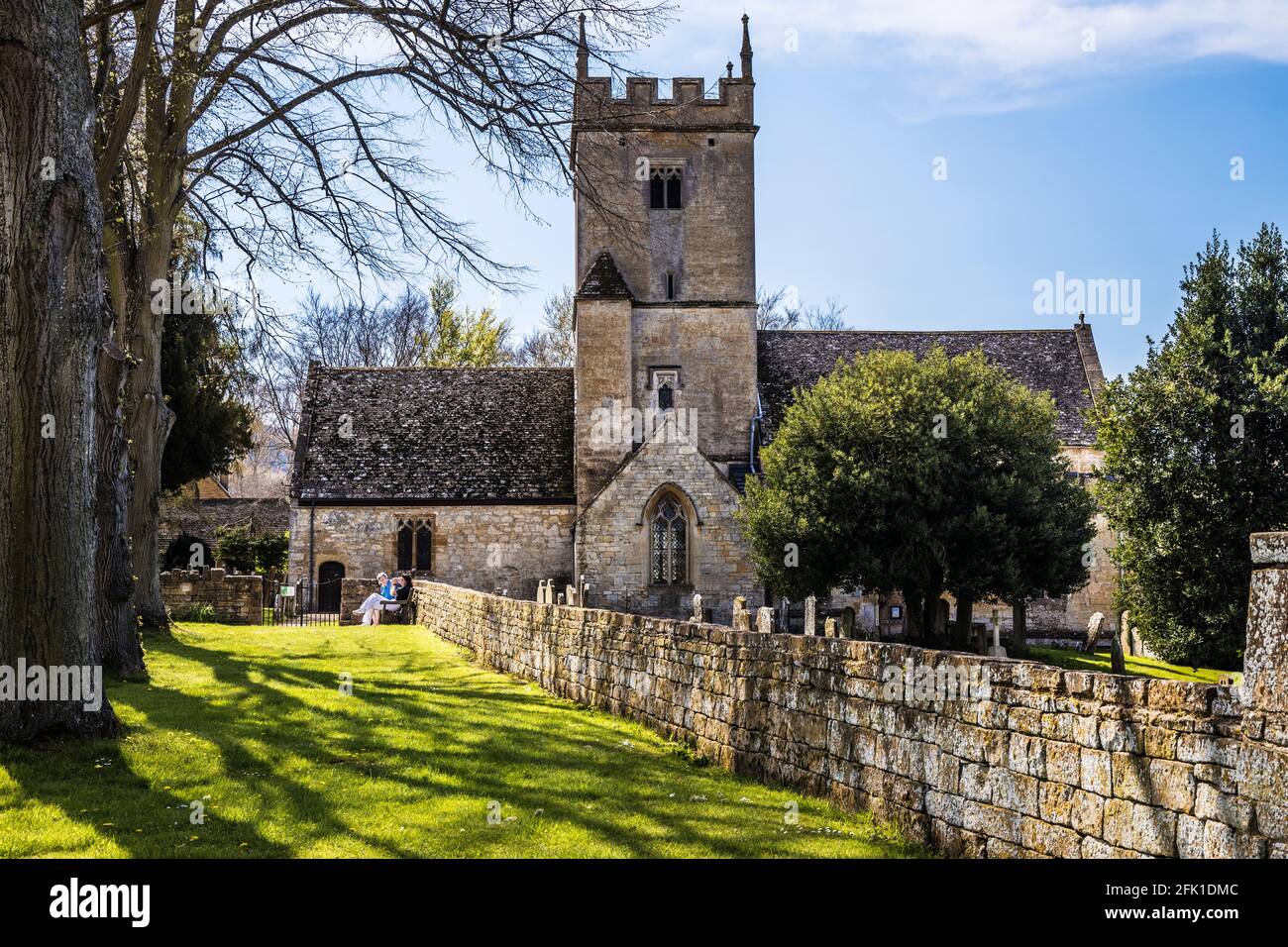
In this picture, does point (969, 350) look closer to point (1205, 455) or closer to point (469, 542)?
→ point (1205, 455)

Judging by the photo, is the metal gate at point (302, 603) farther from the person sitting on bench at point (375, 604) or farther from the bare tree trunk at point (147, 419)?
the bare tree trunk at point (147, 419)

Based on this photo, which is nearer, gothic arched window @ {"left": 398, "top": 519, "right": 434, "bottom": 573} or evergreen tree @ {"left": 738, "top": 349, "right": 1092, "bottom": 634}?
evergreen tree @ {"left": 738, "top": 349, "right": 1092, "bottom": 634}

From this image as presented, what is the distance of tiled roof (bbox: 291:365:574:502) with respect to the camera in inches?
1203

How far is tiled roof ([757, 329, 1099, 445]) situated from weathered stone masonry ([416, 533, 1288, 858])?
24.2 meters

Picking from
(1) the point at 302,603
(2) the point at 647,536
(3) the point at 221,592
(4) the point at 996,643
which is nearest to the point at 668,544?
(2) the point at 647,536

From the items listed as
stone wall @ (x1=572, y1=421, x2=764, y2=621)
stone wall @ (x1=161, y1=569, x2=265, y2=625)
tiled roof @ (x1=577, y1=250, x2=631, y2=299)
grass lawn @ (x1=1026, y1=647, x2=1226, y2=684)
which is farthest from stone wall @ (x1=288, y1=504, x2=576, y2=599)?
grass lawn @ (x1=1026, y1=647, x2=1226, y2=684)

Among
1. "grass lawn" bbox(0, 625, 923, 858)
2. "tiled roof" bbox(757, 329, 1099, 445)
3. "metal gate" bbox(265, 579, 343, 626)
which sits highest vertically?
"tiled roof" bbox(757, 329, 1099, 445)

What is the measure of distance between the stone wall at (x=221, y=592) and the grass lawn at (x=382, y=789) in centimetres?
1225

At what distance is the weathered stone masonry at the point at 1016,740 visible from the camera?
4.32m

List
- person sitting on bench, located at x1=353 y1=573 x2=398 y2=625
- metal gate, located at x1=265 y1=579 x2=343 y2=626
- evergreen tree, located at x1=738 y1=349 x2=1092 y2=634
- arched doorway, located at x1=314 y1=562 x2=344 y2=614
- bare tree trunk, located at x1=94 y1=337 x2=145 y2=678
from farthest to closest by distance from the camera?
arched doorway, located at x1=314 y1=562 x2=344 y2=614
person sitting on bench, located at x1=353 y1=573 x2=398 y2=625
metal gate, located at x1=265 y1=579 x2=343 y2=626
evergreen tree, located at x1=738 y1=349 x2=1092 y2=634
bare tree trunk, located at x1=94 y1=337 x2=145 y2=678

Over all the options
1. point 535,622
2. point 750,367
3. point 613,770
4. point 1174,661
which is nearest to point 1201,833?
point 613,770

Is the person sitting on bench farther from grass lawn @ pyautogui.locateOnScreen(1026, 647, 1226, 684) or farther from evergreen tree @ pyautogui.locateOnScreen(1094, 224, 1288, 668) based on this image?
evergreen tree @ pyautogui.locateOnScreen(1094, 224, 1288, 668)
